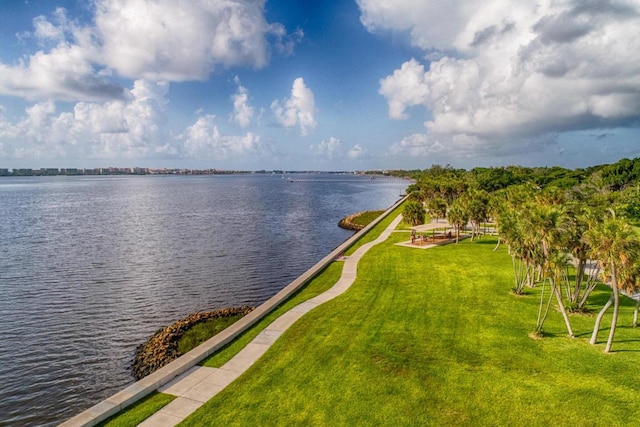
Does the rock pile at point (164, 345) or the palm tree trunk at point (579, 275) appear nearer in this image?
the rock pile at point (164, 345)

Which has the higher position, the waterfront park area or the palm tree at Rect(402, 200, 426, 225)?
the palm tree at Rect(402, 200, 426, 225)

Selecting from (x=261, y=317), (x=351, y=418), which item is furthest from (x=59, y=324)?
(x=351, y=418)

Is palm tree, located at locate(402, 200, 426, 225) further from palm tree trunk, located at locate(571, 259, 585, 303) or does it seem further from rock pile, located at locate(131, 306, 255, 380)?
rock pile, located at locate(131, 306, 255, 380)

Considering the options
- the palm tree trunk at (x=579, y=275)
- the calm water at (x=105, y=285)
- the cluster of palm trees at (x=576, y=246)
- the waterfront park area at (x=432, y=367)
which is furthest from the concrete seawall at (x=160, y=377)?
the palm tree trunk at (x=579, y=275)

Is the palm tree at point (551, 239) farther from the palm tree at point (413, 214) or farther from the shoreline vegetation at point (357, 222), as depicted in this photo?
the shoreline vegetation at point (357, 222)

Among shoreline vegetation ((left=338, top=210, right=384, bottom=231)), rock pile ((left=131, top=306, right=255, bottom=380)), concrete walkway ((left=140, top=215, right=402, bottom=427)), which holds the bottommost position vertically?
rock pile ((left=131, top=306, right=255, bottom=380))

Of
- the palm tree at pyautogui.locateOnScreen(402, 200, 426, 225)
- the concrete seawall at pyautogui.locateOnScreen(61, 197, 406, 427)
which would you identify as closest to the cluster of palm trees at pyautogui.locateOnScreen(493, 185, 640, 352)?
the concrete seawall at pyautogui.locateOnScreen(61, 197, 406, 427)
